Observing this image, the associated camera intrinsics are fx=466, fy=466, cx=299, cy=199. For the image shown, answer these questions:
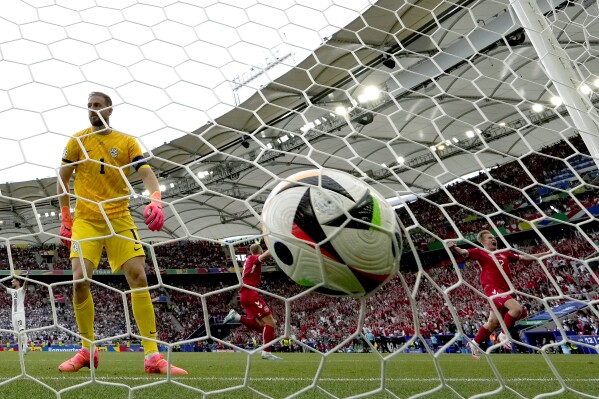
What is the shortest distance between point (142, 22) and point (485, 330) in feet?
12.1

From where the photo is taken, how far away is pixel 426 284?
Answer: 3127 millimetres

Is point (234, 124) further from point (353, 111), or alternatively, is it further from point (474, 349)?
point (474, 349)

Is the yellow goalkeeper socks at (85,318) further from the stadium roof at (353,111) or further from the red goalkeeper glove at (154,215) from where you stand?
the red goalkeeper glove at (154,215)

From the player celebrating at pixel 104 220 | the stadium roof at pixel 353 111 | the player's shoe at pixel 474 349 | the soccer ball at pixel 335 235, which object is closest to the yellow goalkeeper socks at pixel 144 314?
the player celebrating at pixel 104 220

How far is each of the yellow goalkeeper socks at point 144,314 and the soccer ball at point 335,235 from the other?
3.02 ft

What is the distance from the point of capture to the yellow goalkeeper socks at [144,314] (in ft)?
7.35

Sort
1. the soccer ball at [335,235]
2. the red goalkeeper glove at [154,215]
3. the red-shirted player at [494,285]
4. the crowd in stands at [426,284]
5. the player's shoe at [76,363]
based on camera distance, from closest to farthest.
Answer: the soccer ball at [335,235] → the red goalkeeper glove at [154,215] → the player's shoe at [76,363] → the crowd in stands at [426,284] → the red-shirted player at [494,285]

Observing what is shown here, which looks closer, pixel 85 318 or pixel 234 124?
pixel 85 318

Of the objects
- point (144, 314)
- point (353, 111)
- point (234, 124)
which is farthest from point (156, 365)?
point (353, 111)

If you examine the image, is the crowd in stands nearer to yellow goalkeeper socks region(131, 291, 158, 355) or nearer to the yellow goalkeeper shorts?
yellow goalkeeper socks region(131, 291, 158, 355)

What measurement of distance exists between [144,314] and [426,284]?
1.83 metres

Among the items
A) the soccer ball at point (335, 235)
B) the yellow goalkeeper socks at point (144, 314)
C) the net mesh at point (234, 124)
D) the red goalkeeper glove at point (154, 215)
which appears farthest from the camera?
the yellow goalkeeper socks at point (144, 314)

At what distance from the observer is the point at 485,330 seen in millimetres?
4168

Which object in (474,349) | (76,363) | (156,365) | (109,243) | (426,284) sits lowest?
(474,349)
